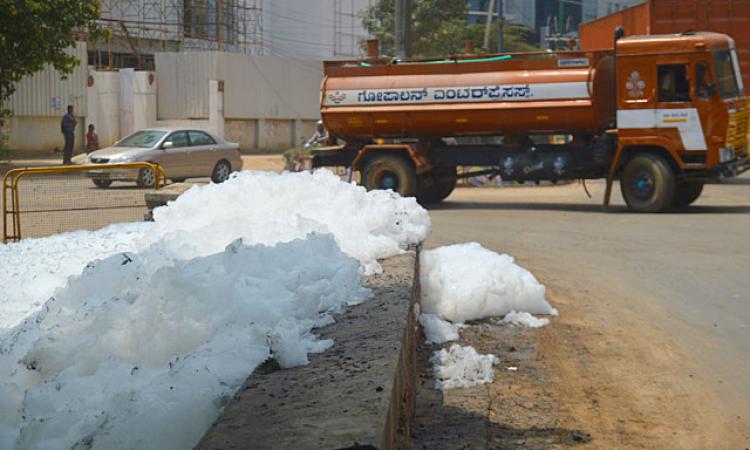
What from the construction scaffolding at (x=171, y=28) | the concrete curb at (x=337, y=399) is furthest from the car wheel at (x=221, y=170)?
the concrete curb at (x=337, y=399)

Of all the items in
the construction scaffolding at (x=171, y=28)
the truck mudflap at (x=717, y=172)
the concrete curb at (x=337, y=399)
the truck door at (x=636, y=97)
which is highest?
the construction scaffolding at (x=171, y=28)

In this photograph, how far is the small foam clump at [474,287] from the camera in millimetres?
8211

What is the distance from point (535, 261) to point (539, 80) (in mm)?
6848

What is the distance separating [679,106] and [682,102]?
0.08 meters

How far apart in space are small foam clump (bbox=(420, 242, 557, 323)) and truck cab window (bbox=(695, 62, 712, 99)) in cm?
956

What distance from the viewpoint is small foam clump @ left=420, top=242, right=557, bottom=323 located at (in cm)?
821

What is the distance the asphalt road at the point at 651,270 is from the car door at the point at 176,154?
250 inches

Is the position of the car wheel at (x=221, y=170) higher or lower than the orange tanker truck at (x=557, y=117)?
lower

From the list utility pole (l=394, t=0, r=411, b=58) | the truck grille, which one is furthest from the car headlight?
the truck grille

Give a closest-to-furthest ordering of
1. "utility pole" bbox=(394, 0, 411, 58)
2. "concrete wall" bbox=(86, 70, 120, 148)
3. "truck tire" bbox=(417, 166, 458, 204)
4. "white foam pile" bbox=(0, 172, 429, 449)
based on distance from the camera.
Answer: "white foam pile" bbox=(0, 172, 429, 449) < "truck tire" bbox=(417, 166, 458, 204) < "utility pole" bbox=(394, 0, 411, 58) < "concrete wall" bbox=(86, 70, 120, 148)

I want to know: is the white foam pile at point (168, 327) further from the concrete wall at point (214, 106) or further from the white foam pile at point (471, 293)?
the concrete wall at point (214, 106)

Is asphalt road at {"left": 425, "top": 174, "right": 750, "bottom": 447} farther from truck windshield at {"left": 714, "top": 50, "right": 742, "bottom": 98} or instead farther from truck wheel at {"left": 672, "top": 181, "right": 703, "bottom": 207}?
truck windshield at {"left": 714, "top": 50, "right": 742, "bottom": 98}

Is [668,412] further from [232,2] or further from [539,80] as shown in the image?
[232,2]

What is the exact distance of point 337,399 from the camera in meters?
3.67
